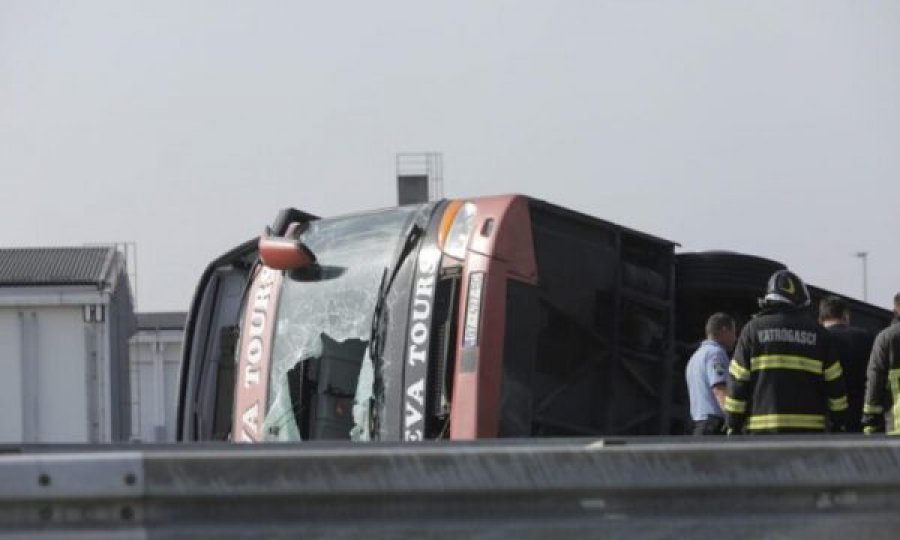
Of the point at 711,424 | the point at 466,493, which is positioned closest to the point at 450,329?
the point at 711,424

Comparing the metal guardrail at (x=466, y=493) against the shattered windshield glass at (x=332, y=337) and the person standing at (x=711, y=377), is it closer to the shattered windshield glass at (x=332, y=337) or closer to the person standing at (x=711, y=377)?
the shattered windshield glass at (x=332, y=337)

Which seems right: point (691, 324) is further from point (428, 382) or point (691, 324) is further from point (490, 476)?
point (490, 476)

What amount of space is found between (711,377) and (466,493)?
→ 648cm

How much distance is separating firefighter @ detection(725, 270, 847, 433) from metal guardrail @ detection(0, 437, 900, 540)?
204 inches

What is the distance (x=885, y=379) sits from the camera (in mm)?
8625

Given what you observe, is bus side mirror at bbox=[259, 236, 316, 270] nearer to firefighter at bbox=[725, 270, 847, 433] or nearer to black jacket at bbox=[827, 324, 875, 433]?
firefighter at bbox=[725, 270, 847, 433]

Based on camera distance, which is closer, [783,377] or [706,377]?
[783,377]

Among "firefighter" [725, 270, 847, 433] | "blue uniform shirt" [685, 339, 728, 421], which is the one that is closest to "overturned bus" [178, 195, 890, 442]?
"blue uniform shirt" [685, 339, 728, 421]

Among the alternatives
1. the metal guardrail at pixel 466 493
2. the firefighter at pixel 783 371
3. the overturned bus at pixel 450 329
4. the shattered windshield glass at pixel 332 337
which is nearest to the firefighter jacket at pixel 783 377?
the firefighter at pixel 783 371

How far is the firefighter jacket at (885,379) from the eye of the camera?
8586mm

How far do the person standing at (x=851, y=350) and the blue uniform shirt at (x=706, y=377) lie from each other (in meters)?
0.68

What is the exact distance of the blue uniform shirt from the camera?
9.39 meters

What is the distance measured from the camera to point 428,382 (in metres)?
8.26

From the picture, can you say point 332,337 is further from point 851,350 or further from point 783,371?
point 851,350
